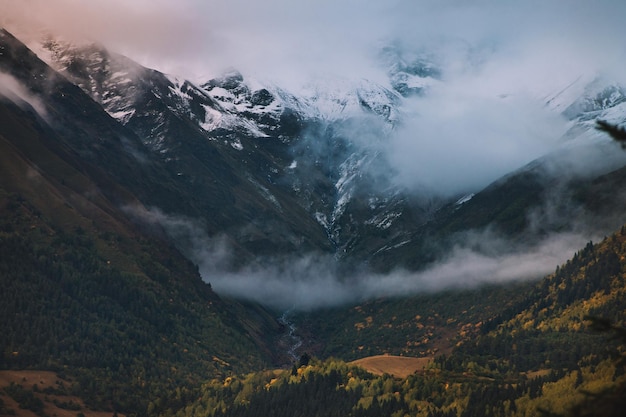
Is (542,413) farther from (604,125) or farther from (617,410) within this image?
(604,125)

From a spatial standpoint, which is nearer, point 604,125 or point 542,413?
point 604,125

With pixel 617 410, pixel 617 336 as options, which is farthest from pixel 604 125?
pixel 617 410

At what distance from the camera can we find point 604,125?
1297 inches

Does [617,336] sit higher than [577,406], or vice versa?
[617,336]

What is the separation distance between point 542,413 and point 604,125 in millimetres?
12590

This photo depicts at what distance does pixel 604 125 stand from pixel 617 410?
11727mm

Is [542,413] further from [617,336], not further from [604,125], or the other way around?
[604,125]

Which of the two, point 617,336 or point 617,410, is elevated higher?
point 617,336

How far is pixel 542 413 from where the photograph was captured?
3509cm

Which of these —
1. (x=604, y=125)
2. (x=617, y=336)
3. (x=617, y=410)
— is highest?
(x=604, y=125)

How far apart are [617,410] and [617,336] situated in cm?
327

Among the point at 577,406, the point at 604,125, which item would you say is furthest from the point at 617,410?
the point at 604,125

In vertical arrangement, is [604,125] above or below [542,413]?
above

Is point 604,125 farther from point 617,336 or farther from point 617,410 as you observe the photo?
point 617,410
